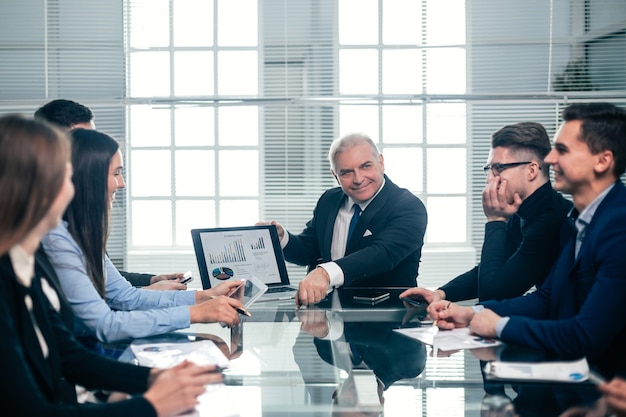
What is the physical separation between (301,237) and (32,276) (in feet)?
7.77

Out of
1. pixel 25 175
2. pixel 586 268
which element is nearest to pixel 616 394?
pixel 586 268

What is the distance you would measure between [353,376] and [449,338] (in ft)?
1.64

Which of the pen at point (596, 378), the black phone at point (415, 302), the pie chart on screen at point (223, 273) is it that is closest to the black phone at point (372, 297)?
the black phone at point (415, 302)

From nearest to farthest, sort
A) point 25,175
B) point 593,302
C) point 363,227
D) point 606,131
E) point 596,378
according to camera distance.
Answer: point 25,175 < point 596,378 < point 593,302 < point 606,131 < point 363,227

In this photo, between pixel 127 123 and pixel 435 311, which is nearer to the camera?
pixel 435 311

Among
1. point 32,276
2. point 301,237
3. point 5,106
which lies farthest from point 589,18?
point 32,276

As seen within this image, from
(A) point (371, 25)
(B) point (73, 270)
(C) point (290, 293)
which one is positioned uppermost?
(A) point (371, 25)

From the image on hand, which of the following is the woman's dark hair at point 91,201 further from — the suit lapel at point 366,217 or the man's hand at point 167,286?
the suit lapel at point 366,217

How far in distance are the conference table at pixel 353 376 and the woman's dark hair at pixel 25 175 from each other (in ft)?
1.60

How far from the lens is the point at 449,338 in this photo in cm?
211

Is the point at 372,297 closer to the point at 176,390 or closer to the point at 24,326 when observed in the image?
the point at 176,390

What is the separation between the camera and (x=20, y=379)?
124 centimetres

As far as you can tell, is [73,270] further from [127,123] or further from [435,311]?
[127,123]

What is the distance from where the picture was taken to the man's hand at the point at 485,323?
2.02m
